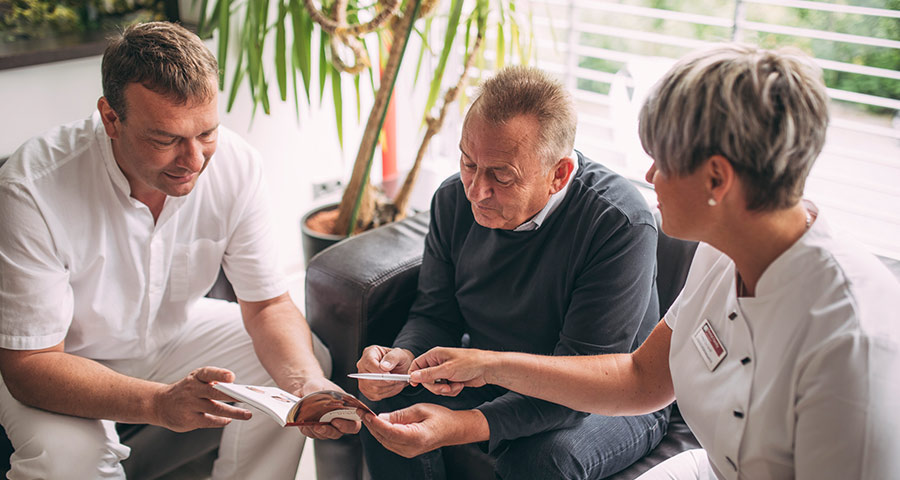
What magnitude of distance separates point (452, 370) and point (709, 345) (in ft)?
1.62

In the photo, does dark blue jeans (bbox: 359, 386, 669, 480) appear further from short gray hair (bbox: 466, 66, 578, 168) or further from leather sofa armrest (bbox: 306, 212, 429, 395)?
short gray hair (bbox: 466, 66, 578, 168)

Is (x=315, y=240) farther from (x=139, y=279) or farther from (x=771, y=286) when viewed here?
(x=771, y=286)

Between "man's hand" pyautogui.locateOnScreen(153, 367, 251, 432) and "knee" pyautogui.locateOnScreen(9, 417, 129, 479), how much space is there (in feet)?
0.51

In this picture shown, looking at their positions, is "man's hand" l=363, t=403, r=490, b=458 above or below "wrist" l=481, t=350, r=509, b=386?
below

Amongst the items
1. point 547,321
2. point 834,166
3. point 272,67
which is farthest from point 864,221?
point 272,67

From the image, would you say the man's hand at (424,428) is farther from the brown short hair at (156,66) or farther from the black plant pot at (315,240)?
the black plant pot at (315,240)

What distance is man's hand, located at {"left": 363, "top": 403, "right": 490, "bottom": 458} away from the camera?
1.41 metres

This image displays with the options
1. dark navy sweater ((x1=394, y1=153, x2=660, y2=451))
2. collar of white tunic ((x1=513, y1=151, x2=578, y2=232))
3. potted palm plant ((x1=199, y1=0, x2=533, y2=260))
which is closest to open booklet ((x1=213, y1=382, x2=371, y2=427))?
dark navy sweater ((x1=394, y1=153, x2=660, y2=451))

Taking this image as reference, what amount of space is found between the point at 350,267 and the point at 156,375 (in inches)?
22.7

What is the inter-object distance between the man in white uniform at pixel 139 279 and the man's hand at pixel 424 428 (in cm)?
11

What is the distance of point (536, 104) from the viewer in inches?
57.4

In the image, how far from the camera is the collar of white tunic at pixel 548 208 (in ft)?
5.15

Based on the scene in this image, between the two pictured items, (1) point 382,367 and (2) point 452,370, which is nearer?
(2) point 452,370

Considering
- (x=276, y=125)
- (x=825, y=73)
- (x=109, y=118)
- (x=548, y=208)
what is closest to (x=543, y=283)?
(x=548, y=208)
